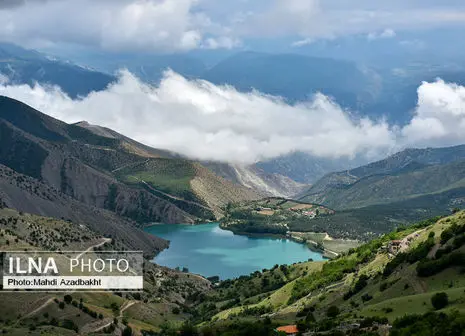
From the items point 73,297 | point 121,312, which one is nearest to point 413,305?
point 121,312

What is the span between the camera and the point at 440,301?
5200 centimetres

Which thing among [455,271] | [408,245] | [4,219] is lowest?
[455,271]

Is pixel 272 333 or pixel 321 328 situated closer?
pixel 321 328

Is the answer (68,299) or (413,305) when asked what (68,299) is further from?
(413,305)

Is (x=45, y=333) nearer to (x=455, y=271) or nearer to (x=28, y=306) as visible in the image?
(x=28, y=306)

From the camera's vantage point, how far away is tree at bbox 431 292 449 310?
170 feet

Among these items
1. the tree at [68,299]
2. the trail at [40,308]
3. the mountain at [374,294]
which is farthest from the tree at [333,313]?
the tree at [68,299]

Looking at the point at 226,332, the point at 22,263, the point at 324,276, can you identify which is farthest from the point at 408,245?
the point at 22,263

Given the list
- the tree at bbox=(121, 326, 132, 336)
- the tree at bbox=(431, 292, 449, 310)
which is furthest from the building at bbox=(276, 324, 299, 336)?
the tree at bbox=(121, 326, 132, 336)

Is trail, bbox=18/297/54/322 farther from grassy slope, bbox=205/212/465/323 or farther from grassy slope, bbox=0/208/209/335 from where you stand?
grassy slope, bbox=205/212/465/323

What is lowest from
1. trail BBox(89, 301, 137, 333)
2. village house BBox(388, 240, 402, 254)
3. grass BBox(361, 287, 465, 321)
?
grass BBox(361, 287, 465, 321)

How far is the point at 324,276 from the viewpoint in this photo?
108 m

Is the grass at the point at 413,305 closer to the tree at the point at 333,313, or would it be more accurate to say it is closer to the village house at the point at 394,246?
the tree at the point at 333,313

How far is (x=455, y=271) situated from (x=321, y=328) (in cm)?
1732
